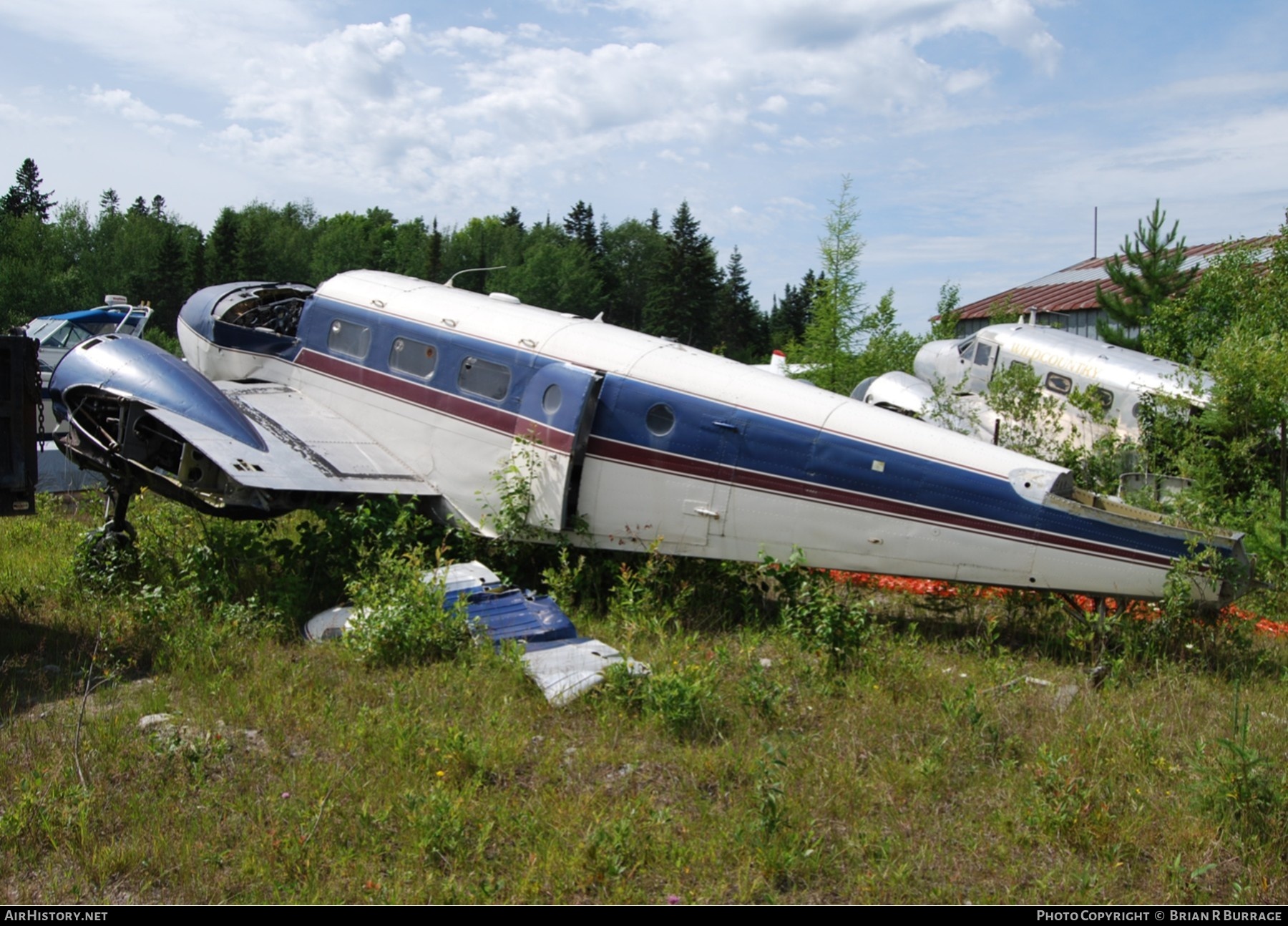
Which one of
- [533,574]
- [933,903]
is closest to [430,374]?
[533,574]

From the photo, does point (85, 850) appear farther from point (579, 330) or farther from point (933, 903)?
point (579, 330)

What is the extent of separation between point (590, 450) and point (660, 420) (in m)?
0.70

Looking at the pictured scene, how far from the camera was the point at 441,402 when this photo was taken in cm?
945

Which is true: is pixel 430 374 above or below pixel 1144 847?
above

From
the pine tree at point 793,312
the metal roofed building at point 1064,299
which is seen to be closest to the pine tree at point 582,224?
the pine tree at point 793,312

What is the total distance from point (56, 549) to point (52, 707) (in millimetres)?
5263

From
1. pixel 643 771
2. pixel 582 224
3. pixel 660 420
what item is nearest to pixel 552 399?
pixel 660 420

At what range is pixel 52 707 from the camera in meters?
6.47

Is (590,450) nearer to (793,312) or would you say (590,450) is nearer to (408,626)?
(408,626)

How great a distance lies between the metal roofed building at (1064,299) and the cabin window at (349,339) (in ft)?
91.5

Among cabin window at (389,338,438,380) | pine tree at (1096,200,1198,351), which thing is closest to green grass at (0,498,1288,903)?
cabin window at (389,338,438,380)

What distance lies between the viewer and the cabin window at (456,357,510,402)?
912 centimetres

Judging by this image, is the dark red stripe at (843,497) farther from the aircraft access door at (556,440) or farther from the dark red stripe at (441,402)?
the dark red stripe at (441,402)

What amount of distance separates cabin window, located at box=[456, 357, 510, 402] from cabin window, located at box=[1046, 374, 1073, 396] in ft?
34.1
